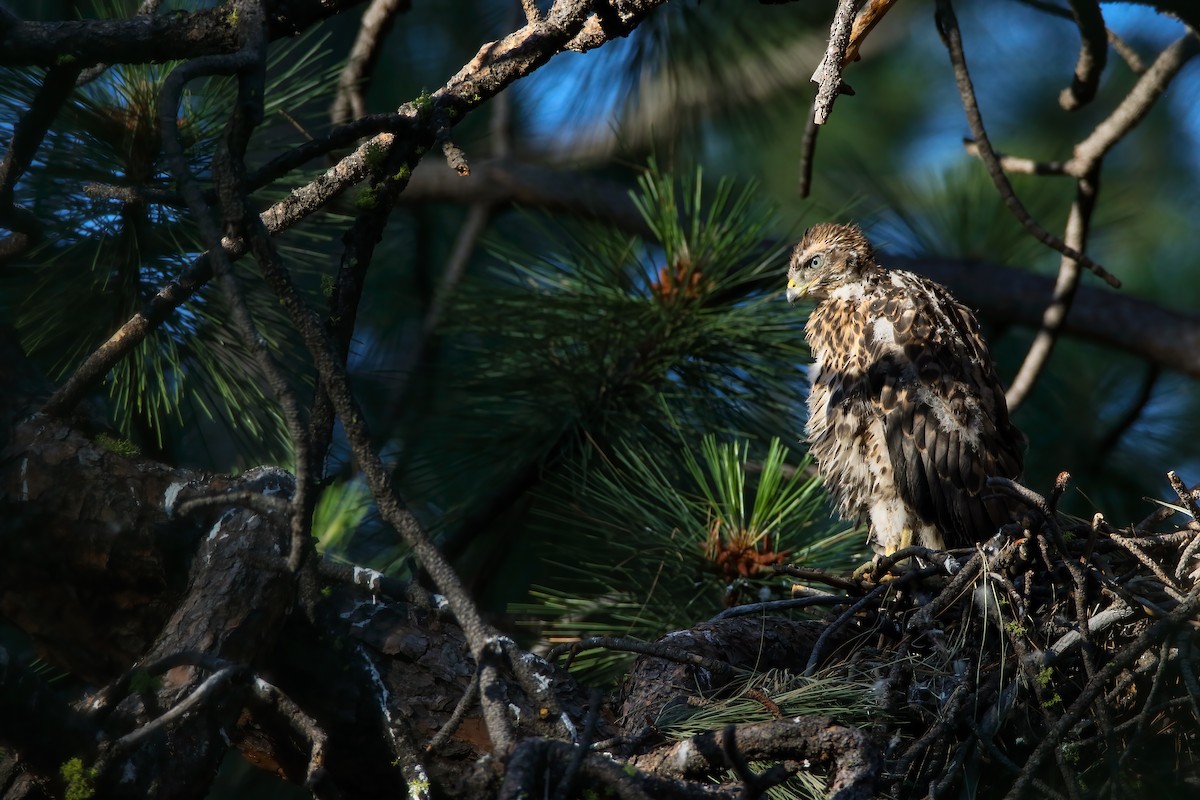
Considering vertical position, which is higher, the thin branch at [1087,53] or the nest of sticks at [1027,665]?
the thin branch at [1087,53]

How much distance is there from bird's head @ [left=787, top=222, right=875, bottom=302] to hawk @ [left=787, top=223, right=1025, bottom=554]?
3 centimetres

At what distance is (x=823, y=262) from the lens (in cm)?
377

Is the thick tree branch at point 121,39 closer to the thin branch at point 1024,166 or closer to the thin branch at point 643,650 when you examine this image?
the thin branch at point 643,650

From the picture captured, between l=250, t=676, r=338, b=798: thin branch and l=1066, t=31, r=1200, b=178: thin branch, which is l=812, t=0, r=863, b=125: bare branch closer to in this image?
l=250, t=676, r=338, b=798: thin branch

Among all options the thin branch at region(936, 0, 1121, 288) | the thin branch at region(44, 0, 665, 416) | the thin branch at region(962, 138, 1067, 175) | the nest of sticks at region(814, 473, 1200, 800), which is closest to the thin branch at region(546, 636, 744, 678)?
the nest of sticks at region(814, 473, 1200, 800)

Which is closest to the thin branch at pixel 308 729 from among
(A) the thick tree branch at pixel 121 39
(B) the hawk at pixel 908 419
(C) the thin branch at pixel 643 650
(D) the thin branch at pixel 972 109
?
(C) the thin branch at pixel 643 650

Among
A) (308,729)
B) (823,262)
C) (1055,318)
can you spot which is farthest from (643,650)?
(1055,318)

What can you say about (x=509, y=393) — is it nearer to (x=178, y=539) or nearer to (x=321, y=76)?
(x=321, y=76)

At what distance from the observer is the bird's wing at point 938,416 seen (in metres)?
3.49

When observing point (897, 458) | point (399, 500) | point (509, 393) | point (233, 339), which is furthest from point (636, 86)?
point (399, 500)

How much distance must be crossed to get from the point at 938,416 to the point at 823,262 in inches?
25.2

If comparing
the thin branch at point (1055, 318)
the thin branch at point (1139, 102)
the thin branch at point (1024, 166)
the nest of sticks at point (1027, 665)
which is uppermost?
the thin branch at point (1139, 102)

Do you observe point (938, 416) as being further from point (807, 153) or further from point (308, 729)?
point (308, 729)

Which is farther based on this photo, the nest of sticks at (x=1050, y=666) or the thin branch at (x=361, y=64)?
the thin branch at (x=361, y=64)
